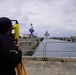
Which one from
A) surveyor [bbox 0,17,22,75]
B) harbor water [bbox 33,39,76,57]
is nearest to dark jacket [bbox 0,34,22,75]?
surveyor [bbox 0,17,22,75]

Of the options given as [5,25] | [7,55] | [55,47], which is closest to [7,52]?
[7,55]

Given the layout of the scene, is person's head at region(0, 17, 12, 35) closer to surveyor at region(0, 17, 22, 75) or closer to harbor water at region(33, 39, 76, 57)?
surveyor at region(0, 17, 22, 75)

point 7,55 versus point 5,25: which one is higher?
point 5,25

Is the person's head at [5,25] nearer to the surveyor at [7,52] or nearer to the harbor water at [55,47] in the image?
the surveyor at [7,52]

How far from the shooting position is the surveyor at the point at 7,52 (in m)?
2.39

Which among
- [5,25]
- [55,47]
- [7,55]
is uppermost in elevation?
[5,25]

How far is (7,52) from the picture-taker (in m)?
2.38

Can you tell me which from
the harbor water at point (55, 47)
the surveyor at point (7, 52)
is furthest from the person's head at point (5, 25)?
the harbor water at point (55, 47)

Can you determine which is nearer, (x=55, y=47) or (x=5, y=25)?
(x=5, y=25)

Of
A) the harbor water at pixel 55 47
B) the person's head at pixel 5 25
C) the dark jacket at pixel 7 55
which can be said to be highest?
the person's head at pixel 5 25

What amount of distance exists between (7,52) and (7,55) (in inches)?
1.3

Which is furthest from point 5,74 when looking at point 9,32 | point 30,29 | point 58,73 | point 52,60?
point 30,29

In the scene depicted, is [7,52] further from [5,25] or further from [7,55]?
[5,25]

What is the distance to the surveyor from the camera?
239 cm
